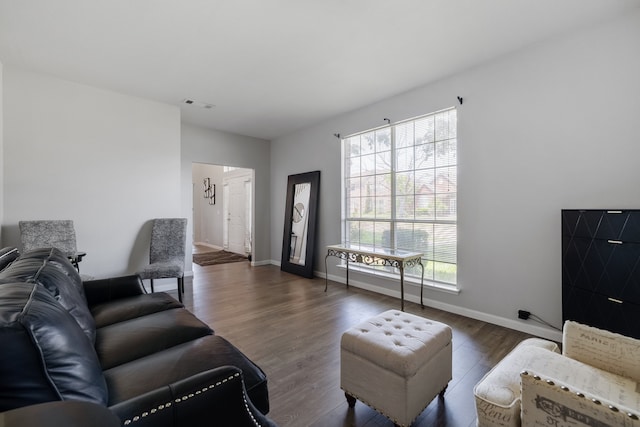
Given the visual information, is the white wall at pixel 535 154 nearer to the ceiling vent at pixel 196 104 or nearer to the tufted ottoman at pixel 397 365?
the tufted ottoman at pixel 397 365

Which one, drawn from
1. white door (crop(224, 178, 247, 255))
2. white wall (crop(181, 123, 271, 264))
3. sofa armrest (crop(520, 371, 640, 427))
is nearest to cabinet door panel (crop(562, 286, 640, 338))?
sofa armrest (crop(520, 371, 640, 427))

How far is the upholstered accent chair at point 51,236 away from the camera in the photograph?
303cm

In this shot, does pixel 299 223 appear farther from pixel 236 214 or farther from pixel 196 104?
pixel 236 214

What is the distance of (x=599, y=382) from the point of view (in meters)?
1.22

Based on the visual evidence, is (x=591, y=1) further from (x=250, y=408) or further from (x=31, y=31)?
(x=31, y=31)

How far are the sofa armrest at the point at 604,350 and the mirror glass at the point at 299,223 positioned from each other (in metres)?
4.09

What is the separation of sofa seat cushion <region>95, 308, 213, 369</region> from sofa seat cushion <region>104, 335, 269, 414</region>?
113mm

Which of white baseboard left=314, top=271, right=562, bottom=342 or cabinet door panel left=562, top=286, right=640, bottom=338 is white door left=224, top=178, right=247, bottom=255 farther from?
cabinet door panel left=562, top=286, right=640, bottom=338

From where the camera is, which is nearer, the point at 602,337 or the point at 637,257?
the point at 602,337

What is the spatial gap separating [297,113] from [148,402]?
435cm

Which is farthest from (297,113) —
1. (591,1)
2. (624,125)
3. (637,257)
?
(637,257)

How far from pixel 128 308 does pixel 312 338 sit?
155 cm

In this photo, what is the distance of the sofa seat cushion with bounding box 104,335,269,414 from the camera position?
1187 millimetres

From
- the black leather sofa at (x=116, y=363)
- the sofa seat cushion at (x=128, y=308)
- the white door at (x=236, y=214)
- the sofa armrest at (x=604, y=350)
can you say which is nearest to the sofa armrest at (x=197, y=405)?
the black leather sofa at (x=116, y=363)
